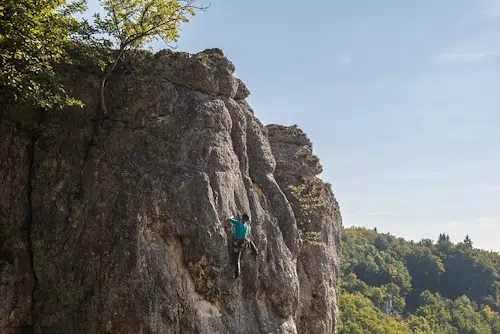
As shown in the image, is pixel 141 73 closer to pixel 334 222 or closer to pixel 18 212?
pixel 18 212

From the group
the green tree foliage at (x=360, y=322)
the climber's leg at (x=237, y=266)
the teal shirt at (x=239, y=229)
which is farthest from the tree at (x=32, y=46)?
the green tree foliage at (x=360, y=322)

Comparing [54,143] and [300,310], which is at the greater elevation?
[54,143]

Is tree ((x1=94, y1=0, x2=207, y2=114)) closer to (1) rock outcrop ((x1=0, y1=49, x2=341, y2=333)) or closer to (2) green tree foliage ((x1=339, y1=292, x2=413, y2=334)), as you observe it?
(1) rock outcrop ((x1=0, y1=49, x2=341, y2=333))

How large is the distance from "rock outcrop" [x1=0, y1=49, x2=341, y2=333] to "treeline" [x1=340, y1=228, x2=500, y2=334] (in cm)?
10382

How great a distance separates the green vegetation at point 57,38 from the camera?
11.6 m

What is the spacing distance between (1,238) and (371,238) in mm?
193692

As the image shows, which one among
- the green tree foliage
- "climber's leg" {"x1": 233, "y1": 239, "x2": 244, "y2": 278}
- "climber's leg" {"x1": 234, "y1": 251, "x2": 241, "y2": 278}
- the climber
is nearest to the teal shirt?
the climber

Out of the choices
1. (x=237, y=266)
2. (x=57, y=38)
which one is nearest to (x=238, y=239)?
(x=237, y=266)

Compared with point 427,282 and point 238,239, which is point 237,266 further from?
point 427,282

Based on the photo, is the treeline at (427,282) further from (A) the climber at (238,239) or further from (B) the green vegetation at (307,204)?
(A) the climber at (238,239)

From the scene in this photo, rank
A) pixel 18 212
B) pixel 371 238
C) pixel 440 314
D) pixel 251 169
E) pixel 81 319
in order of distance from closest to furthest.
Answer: pixel 81 319
pixel 18 212
pixel 251 169
pixel 440 314
pixel 371 238

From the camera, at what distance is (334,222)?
909 inches

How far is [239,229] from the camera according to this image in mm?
13820

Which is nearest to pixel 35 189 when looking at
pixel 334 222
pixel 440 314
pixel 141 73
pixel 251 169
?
pixel 141 73
